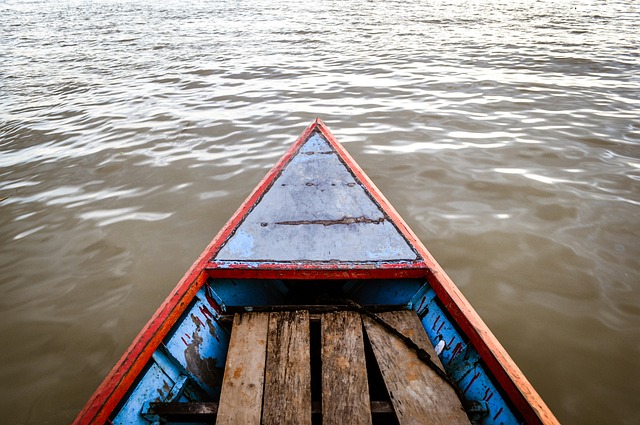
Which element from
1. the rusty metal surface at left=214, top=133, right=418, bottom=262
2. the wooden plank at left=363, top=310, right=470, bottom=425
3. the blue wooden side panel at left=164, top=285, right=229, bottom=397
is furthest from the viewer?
the rusty metal surface at left=214, top=133, right=418, bottom=262

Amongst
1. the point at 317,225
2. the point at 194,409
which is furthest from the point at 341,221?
the point at 194,409

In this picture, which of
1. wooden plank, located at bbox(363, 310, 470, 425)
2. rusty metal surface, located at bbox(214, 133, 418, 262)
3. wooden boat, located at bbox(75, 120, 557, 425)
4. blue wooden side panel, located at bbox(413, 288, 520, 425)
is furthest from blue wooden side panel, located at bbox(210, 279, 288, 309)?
blue wooden side panel, located at bbox(413, 288, 520, 425)

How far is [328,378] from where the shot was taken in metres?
1.72

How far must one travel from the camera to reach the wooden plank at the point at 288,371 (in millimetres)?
1582

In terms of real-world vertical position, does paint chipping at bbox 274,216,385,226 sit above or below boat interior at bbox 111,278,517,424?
above

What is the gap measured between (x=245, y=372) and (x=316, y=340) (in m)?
0.68

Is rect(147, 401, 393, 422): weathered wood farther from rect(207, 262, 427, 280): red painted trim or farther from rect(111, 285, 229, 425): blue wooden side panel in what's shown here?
rect(207, 262, 427, 280): red painted trim

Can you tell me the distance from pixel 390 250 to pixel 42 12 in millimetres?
30468

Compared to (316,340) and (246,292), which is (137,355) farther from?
(316,340)

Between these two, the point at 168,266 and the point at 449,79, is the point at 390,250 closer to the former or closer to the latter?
the point at 168,266

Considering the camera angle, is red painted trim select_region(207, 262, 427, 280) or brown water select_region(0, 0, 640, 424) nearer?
red painted trim select_region(207, 262, 427, 280)

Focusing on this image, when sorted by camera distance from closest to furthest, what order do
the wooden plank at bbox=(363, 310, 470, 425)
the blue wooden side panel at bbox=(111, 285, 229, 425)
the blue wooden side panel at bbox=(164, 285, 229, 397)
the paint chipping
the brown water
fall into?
the wooden plank at bbox=(363, 310, 470, 425), the blue wooden side panel at bbox=(111, 285, 229, 425), the blue wooden side panel at bbox=(164, 285, 229, 397), the brown water, the paint chipping

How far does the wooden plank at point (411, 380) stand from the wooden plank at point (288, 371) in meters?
0.40

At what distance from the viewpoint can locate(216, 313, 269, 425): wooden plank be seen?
5.16 ft
